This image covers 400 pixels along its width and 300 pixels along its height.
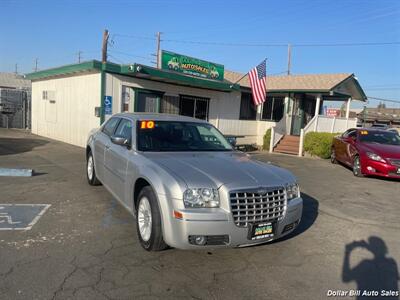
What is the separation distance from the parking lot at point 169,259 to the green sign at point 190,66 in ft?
28.7

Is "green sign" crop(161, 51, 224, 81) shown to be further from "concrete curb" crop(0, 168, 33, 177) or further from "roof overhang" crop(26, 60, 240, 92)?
"concrete curb" crop(0, 168, 33, 177)

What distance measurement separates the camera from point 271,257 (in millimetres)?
4094

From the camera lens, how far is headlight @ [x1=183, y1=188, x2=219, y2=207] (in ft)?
11.4

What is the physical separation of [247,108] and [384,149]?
9.50m

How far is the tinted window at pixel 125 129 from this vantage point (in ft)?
16.9

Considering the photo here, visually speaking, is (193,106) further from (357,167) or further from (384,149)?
(384,149)

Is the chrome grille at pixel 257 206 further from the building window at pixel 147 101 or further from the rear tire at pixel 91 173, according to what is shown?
the building window at pixel 147 101

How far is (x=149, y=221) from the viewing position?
3.92 m

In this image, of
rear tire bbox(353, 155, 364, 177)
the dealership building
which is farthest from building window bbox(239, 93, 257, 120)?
rear tire bbox(353, 155, 364, 177)

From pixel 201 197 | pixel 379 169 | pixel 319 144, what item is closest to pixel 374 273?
pixel 201 197

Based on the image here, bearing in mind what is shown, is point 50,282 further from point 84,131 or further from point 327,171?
point 84,131

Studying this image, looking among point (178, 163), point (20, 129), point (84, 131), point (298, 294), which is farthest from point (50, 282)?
point (20, 129)

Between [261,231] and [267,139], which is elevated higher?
[267,139]

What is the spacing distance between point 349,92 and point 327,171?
35.1 feet
